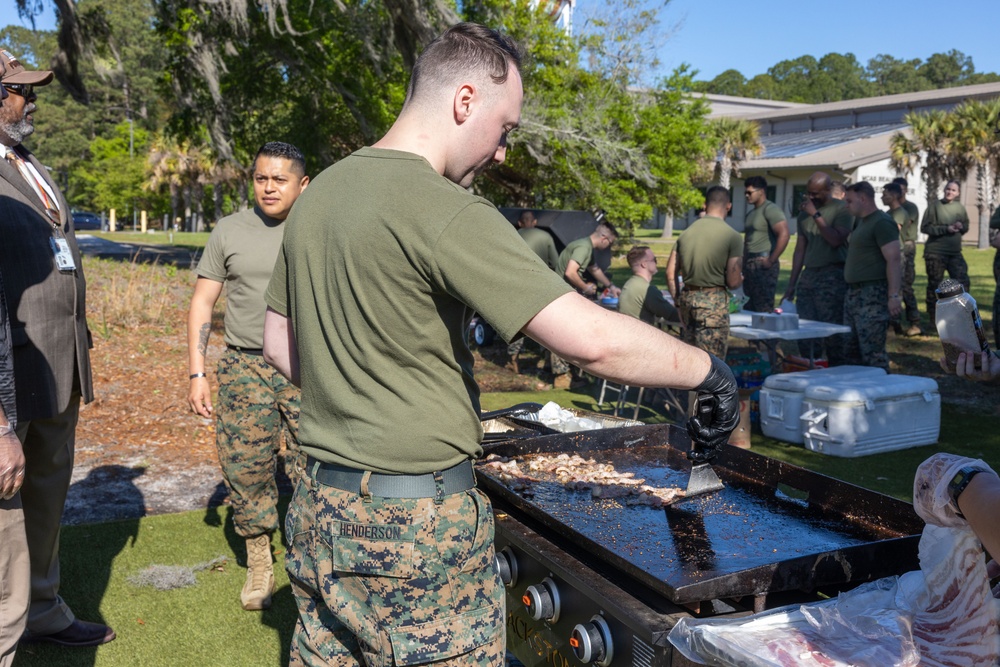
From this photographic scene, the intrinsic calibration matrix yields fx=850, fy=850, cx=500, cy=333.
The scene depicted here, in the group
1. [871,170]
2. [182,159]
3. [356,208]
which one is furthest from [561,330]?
[182,159]

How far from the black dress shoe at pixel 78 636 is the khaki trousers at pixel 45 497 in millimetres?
63

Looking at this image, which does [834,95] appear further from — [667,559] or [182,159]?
[667,559]

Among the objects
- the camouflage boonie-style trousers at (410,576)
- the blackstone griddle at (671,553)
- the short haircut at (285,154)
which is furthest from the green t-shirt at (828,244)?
the camouflage boonie-style trousers at (410,576)

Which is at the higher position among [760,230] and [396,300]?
[760,230]

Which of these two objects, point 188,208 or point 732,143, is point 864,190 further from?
point 188,208

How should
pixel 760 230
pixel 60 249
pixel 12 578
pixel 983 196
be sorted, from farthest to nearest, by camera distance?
1. pixel 983 196
2. pixel 760 230
3. pixel 60 249
4. pixel 12 578

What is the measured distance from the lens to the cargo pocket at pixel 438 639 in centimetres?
195

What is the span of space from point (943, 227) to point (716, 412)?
1085 centimetres

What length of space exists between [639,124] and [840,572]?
17.5 m

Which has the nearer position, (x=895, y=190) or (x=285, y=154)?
(x=285, y=154)

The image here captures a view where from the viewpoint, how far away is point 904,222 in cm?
1223

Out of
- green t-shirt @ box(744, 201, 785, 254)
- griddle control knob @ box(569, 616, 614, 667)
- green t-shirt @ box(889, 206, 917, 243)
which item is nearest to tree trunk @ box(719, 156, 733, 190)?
green t-shirt @ box(889, 206, 917, 243)

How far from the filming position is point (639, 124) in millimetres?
18781

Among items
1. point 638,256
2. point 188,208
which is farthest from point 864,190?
point 188,208
